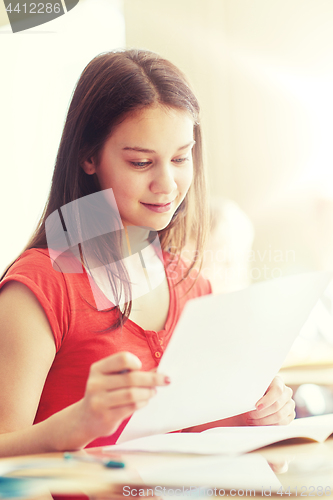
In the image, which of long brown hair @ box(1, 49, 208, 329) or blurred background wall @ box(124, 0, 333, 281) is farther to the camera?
blurred background wall @ box(124, 0, 333, 281)

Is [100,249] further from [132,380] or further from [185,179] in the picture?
[132,380]

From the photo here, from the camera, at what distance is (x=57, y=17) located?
1.04m

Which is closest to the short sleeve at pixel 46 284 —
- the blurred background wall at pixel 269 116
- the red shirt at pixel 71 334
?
the red shirt at pixel 71 334

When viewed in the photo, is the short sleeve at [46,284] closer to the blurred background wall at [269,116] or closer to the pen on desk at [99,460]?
the pen on desk at [99,460]

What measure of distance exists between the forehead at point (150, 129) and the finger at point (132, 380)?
0.80ft

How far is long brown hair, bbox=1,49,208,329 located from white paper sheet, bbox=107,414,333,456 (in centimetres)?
16

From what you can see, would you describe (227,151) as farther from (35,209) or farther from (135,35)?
(35,209)

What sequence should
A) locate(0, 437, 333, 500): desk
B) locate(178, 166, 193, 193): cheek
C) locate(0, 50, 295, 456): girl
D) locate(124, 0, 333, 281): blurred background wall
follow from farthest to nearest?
locate(124, 0, 333, 281): blurred background wall, locate(178, 166, 193, 193): cheek, locate(0, 50, 295, 456): girl, locate(0, 437, 333, 500): desk

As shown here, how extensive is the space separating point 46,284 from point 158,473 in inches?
8.5

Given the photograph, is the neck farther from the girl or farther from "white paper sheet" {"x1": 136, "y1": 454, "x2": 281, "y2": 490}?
"white paper sheet" {"x1": 136, "y1": 454, "x2": 281, "y2": 490}

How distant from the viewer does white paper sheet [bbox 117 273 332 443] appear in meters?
0.28

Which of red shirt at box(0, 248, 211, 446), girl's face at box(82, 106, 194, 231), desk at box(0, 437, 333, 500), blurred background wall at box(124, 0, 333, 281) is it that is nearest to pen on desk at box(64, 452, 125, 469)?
desk at box(0, 437, 333, 500)

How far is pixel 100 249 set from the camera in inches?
20.1

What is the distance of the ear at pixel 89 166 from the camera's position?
0.48 meters
